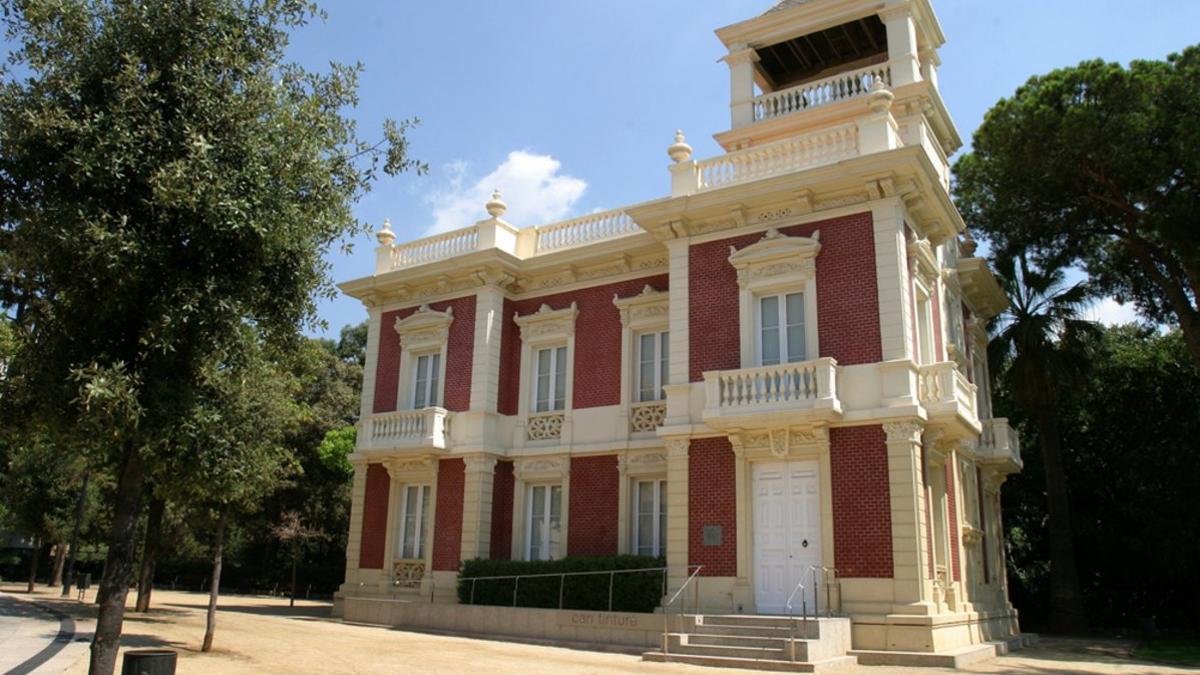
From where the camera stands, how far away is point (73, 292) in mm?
9453

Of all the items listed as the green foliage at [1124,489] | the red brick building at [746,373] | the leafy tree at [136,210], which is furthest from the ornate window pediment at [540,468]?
the green foliage at [1124,489]

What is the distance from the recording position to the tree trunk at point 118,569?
8992 millimetres

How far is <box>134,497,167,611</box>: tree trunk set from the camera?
1974 centimetres

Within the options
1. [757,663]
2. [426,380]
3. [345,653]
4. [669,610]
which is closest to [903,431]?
[757,663]

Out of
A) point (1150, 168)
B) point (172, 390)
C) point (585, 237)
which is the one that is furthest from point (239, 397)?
point (1150, 168)

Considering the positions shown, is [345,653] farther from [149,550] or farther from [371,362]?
[371,362]

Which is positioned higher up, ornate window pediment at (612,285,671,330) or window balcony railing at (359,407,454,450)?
ornate window pediment at (612,285,671,330)

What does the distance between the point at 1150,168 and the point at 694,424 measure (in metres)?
13.3

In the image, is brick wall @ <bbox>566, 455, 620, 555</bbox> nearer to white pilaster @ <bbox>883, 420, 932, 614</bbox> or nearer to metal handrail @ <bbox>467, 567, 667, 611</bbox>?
metal handrail @ <bbox>467, 567, 667, 611</bbox>

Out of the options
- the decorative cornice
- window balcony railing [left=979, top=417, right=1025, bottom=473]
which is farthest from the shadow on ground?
window balcony railing [left=979, top=417, right=1025, bottom=473]

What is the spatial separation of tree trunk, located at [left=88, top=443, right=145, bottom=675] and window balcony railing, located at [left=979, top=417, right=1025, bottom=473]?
59.6 ft

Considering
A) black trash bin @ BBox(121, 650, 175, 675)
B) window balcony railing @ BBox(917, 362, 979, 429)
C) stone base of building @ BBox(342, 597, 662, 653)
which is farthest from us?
stone base of building @ BBox(342, 597, 662, 653)

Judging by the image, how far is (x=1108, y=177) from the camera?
22.4m

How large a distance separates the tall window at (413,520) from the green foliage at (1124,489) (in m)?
16.5
